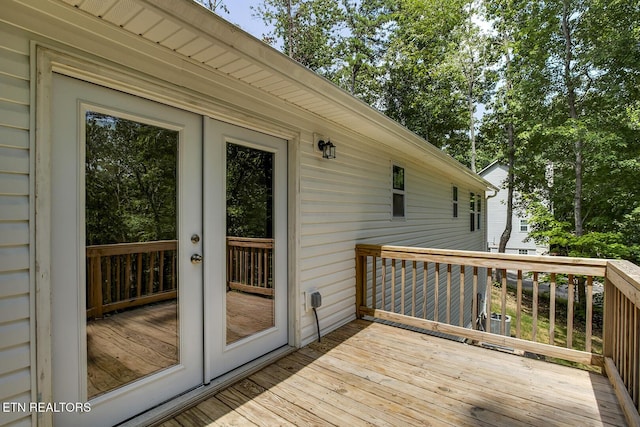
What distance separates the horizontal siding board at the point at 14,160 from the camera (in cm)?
143

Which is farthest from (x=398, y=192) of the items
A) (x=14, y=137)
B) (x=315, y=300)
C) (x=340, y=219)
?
(x=14, y=137)

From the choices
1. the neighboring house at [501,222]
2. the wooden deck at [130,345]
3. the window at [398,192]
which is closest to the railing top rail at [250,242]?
the wooden deck at [130,345]

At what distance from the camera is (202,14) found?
5.50 ft

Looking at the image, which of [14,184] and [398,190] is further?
[398,190]

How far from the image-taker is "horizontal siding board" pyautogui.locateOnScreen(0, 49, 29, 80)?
4.67 ft

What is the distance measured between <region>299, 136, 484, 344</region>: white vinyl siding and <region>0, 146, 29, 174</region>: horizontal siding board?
2025 millimetres

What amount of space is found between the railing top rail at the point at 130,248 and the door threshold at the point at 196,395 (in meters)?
1.02

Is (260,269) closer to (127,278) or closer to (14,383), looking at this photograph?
(127,278)

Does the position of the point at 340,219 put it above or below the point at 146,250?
above

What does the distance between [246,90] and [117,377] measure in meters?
Result: 2.18

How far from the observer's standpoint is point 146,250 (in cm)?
203

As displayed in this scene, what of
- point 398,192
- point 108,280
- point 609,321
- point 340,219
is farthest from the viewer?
point 398,192

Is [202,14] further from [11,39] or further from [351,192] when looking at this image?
[351,192]

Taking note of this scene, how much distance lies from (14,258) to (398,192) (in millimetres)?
4915
